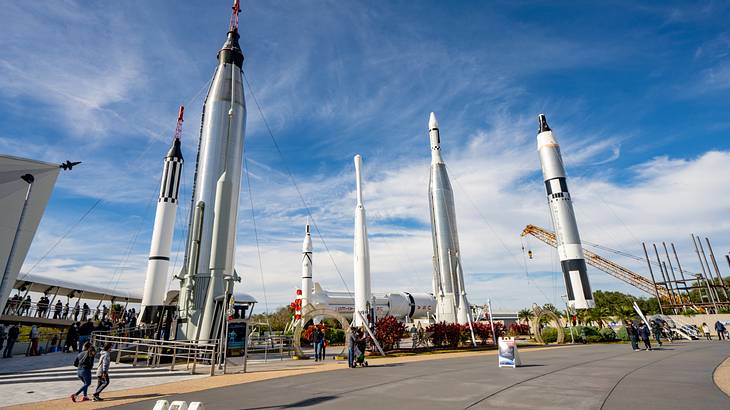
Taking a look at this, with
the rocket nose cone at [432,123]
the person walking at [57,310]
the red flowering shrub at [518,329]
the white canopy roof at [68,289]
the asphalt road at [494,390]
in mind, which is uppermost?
the rocket nose cone at [432,123]

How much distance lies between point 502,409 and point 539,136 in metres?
44.2

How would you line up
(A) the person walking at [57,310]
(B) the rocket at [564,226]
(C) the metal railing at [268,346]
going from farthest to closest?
1. (B) the rocket at [564,226]
2. (A) the person walking at [57,310]
3. (C) the metal railing at [268,346]

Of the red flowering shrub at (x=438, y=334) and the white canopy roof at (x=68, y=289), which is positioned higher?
the white canopy roof at (x=68, y=289)

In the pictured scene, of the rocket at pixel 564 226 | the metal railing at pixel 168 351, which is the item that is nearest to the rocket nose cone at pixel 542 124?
the rocket at pixel 564 226

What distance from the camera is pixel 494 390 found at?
904 cm

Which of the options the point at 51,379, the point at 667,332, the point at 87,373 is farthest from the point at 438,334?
→ the point at 87,373

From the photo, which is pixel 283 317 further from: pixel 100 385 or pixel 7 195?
pixel 100 385

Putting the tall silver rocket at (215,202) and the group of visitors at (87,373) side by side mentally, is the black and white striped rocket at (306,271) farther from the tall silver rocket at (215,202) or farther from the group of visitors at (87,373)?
the group of visitors at (87,373)

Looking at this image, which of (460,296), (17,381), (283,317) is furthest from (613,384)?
(283,317)

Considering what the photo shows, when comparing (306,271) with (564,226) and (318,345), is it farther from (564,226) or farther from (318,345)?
(564,226)

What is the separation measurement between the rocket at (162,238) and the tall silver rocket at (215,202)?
1011 cm

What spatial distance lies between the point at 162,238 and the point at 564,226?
39.3 metres

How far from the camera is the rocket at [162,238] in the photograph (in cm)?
2944

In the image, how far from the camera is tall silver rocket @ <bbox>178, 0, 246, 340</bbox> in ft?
63.8
